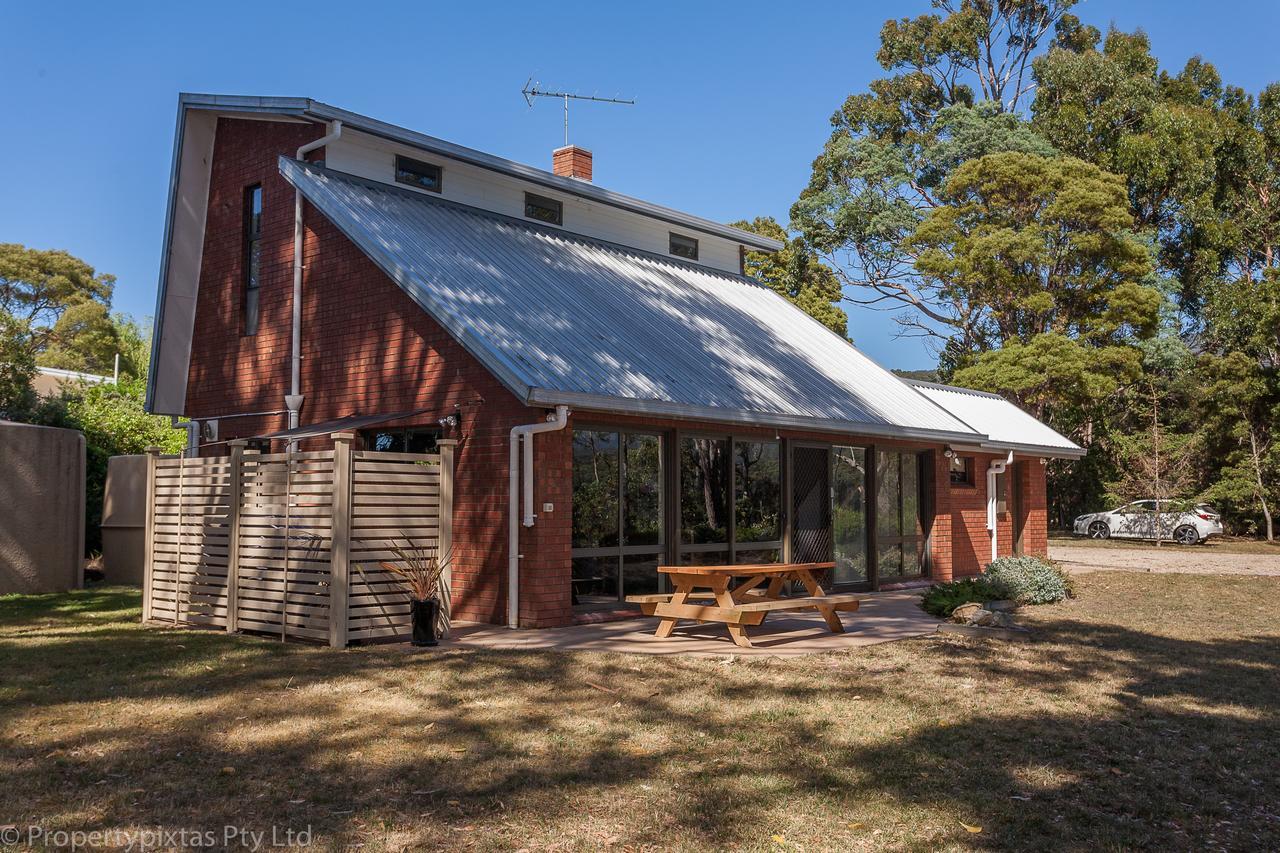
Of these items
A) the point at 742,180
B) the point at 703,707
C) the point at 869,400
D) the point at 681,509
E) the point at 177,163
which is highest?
the point at 742,180

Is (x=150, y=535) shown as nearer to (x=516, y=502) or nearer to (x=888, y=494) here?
(x=516, y=502)

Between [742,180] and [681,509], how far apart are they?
71.0 feet

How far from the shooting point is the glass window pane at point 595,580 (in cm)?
1202

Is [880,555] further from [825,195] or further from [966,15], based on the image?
[966,15]

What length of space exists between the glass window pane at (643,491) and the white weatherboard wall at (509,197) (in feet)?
18.3

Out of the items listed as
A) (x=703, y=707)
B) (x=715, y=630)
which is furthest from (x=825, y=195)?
(x=703, y=707)

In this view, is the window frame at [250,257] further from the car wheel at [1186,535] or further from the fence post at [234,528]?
the car wheel at [1186,535]

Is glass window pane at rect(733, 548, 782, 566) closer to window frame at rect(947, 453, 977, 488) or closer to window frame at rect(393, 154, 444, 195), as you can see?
window frame at rect(947, 453, 977, 488)

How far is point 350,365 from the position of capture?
13320 millimetres

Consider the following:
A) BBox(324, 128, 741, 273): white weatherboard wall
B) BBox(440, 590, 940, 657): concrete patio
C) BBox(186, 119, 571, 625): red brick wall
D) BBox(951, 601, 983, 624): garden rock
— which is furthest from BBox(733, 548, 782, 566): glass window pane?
BBox(324, 128, 741, 273): white weatherboard wall

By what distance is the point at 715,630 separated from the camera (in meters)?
11.7

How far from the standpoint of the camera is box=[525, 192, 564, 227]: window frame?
16.9 m

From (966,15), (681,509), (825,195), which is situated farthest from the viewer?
(966,15)

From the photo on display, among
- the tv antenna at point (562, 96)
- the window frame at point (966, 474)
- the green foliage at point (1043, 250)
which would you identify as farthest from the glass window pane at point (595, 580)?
the green foliage at point (1043, 250)
